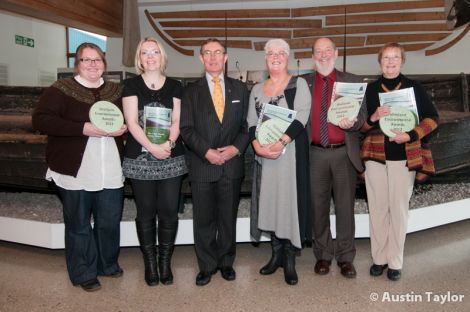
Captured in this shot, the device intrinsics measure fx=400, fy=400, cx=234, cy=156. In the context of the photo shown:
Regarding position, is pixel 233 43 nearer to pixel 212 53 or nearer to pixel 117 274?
pixel 212 53

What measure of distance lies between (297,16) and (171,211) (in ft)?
16.1

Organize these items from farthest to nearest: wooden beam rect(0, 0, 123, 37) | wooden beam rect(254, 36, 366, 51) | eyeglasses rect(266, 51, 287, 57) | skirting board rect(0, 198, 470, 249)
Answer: wooden beam rect(254, 36, 366, 51) < wooden beam rect(0, 0, 123, 37) < skirting board rect(0, 198, 470, 249) < eyeglasses rect(266, 51, 287, 57)

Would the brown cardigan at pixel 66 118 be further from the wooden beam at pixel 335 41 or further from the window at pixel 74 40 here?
the window at pixel 74 40

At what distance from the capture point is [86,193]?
2.38 metres

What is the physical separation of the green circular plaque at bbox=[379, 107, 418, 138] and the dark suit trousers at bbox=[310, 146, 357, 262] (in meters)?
0.29

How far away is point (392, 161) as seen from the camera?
2.45 m

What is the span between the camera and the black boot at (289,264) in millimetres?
2506

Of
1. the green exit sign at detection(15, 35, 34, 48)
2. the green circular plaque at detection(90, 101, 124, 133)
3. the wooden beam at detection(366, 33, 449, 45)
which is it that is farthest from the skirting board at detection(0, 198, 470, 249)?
the green exit sign at detection(15, 35, 34, 48)

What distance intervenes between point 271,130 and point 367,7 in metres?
4.73

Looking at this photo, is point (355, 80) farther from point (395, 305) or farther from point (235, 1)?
point (235, 1)

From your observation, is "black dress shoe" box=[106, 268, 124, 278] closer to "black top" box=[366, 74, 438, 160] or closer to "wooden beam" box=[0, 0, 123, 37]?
"black top" box=[366, 74, 438, 160]

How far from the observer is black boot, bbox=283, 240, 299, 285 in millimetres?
2506

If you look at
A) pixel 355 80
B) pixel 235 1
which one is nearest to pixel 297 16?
pixel 235 1

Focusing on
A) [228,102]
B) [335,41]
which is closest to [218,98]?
[228,102]
